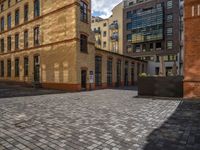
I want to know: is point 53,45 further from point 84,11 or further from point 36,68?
point 84,11

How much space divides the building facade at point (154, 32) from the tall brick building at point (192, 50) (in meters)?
27.8

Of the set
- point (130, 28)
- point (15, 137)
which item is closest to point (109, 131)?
point (15, 137)

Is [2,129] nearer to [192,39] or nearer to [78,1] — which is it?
[192,39]

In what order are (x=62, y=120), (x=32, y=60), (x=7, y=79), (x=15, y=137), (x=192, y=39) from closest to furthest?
(x=15, y=137) → (x=62, y=120) → (x=192, y=39) → (x=32, y=60) → (x=7, y=79)

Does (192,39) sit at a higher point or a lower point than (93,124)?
higher

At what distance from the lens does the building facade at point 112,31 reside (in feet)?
167

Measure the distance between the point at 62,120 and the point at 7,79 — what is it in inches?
1041

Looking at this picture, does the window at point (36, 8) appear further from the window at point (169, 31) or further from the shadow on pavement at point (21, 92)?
the window at point (169, 31)

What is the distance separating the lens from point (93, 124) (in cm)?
604

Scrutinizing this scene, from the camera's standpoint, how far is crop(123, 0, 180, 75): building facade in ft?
132

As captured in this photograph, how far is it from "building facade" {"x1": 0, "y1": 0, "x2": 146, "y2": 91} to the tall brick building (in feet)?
35.4

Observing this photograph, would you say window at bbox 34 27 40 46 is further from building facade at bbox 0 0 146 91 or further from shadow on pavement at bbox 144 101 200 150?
shadow on pavement at bbox 144 101 200 150

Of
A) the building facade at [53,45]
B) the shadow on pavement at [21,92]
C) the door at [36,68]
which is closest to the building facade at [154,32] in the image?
the building facade at [53,45]

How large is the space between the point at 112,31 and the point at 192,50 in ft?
142
